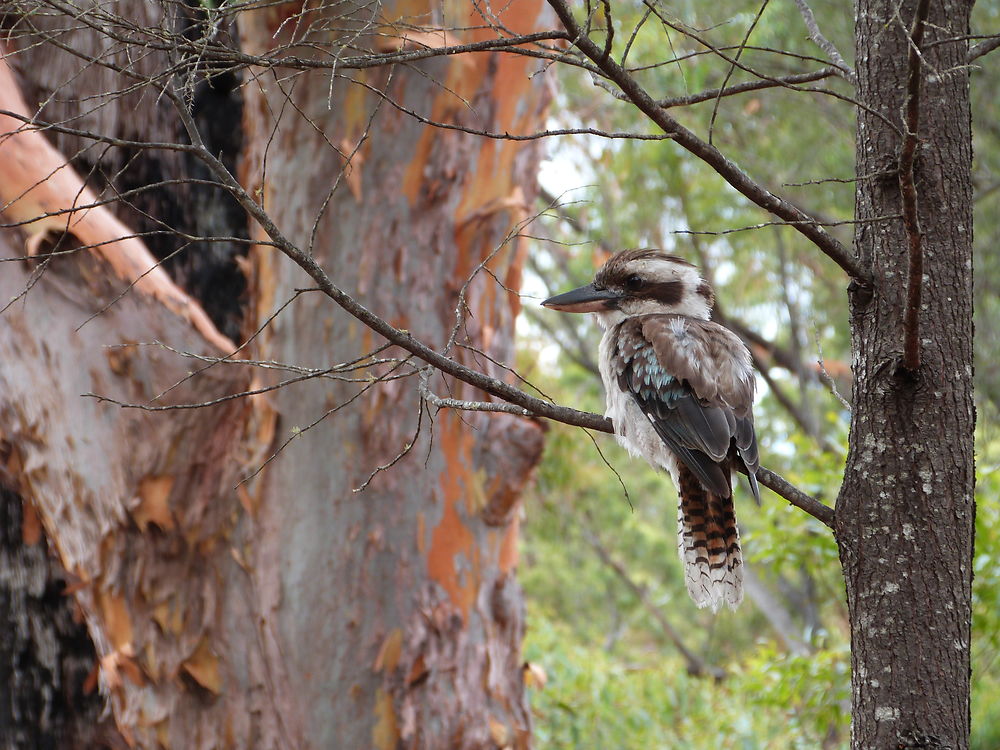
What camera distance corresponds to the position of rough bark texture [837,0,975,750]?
1.54m

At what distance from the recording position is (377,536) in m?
3.12

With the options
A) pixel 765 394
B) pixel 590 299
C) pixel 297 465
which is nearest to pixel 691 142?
pixel 590 299

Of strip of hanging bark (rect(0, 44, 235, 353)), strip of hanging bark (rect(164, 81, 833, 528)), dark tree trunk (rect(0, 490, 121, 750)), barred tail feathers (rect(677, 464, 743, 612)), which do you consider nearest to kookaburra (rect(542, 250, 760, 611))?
barred tail feathers (rect(677, 464, 743, 612))

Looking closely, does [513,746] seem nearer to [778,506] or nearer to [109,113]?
[778,506]

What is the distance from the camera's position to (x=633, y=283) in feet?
9.62

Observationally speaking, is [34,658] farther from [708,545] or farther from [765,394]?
[765,394]

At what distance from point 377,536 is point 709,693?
15.4ft

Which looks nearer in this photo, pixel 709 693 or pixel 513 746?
pixel 513 746

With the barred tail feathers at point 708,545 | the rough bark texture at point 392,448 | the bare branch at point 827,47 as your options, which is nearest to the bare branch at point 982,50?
the bare branch at point 827,47

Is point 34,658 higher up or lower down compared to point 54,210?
lower down

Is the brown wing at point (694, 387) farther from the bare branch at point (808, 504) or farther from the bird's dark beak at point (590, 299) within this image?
the bare branch at point (808, 504)

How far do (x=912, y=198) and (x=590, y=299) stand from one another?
1.54 metres

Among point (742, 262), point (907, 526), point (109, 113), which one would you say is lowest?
point (907, 526)

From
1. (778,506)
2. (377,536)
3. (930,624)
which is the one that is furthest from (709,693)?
(930,624)
